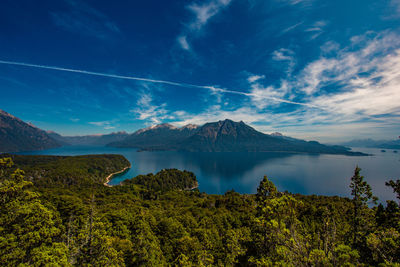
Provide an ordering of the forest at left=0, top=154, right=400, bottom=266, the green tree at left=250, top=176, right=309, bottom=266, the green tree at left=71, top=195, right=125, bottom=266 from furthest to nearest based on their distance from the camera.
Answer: the green tree at left=71, top=195, right=125, bottom=266 < the green tree at left=250, top=176, right=309, bottom=266 < the forest at left=0, top=154, right=400, bottom=266

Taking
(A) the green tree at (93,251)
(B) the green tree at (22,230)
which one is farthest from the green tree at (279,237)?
(B) the green tree at (22,230)

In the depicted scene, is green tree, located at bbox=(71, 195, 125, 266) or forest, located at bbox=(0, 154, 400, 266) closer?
forest, located at bbox=(0, 154, 400, 266)

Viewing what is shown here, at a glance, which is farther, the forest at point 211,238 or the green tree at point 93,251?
the green tree at point 93,251

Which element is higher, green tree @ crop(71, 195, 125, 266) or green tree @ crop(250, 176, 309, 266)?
green tree @ crop(250, 176, 309, 266)

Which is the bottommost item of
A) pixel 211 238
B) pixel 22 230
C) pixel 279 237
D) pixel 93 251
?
pixel 211 238

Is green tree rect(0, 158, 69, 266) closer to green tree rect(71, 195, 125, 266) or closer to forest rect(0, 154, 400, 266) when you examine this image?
forest rect(0, 154, 400, 266)

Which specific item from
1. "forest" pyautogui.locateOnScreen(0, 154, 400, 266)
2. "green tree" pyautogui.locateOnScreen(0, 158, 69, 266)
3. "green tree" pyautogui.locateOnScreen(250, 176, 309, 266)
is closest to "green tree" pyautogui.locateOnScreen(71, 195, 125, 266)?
"forest" pyautogui.locateOnScreen(0, 154, 400, 266)

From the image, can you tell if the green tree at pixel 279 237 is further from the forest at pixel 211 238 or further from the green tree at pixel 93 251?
the green tree at pixel 93 251

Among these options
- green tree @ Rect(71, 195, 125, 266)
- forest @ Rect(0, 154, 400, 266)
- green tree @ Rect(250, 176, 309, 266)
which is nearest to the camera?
forest @ Rect(0, 154, 400, 266)

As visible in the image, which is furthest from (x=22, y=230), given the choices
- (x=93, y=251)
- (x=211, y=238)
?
(x=211, y=238)

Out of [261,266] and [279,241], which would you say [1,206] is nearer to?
[261,266]

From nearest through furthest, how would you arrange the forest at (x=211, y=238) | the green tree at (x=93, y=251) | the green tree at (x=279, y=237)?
the forest at (x=211, y=238) → the green tree at (x=279, y=237) → the green tree at (x=93, y=251)

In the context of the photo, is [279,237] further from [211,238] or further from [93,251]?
[93,251]

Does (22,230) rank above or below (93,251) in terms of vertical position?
above
